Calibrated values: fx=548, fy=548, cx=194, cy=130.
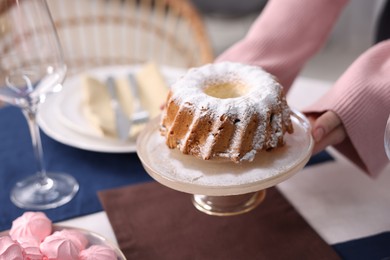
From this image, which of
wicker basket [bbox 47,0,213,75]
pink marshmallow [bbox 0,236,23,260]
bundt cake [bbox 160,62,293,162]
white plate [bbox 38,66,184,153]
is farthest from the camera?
wicker basket [bbox 47,0,213,75]

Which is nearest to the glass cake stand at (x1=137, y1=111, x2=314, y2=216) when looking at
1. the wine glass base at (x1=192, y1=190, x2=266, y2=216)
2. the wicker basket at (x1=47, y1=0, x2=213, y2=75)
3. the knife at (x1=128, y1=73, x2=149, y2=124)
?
the wine glass base at (x1=192, y1=190, x2=266, y2=216)

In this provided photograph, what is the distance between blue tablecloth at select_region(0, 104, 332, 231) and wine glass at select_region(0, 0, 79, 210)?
0.02m

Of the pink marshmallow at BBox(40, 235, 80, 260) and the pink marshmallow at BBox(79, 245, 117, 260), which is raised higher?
the pink marshmallow at BBox(40, 235, 80, 260)

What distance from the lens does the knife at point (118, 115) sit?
102cm

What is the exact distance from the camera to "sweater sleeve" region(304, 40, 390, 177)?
85 cm

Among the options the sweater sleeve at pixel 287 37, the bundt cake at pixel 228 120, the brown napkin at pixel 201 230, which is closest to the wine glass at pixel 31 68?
the brown napkin at pixel 201 230

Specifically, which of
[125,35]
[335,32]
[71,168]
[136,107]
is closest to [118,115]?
[136,107]

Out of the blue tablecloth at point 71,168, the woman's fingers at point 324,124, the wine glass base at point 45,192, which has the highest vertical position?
the woman's fingers at point 324,124

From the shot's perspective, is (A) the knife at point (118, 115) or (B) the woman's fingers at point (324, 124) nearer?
(B) the woman's fingers at point (324, 124)

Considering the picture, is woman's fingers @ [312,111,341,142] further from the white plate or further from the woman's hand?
the white plate

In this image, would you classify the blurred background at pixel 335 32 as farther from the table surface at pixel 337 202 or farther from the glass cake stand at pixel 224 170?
the glass cake stand at pixel 224 170

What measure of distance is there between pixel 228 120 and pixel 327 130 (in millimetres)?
201

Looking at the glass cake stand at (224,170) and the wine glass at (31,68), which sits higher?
the wine glass at (31,68)

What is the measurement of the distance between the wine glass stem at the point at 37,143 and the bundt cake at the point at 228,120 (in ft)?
0.78
